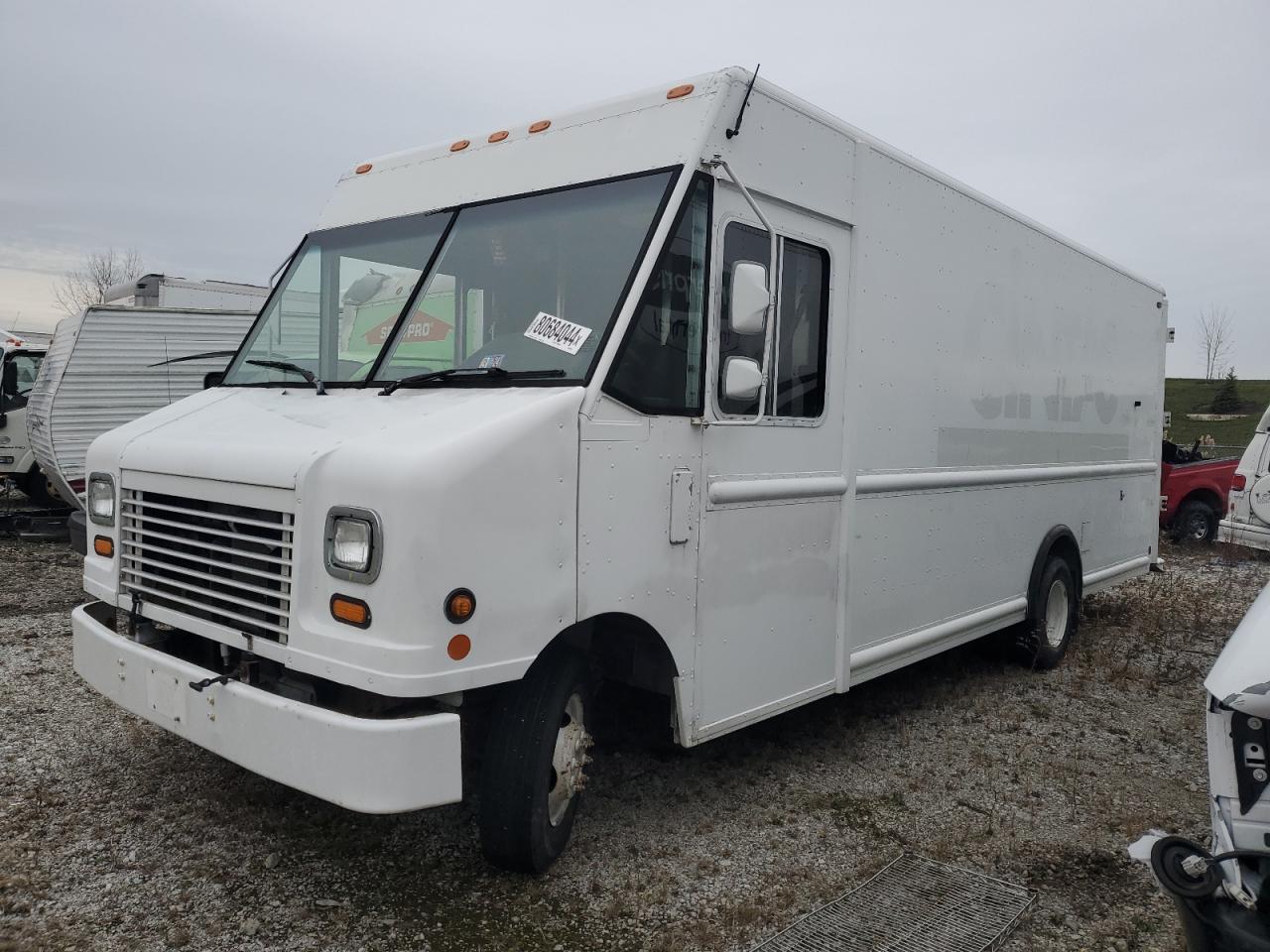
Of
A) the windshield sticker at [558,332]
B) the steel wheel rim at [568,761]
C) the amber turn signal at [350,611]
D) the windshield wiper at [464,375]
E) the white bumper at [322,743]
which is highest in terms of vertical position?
the windshield sticker at [558,332]

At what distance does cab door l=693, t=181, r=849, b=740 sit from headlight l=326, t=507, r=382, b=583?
57.8 inches

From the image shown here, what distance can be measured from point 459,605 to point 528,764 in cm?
74

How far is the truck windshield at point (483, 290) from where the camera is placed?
3949mm

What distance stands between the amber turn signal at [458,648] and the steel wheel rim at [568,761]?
66cm

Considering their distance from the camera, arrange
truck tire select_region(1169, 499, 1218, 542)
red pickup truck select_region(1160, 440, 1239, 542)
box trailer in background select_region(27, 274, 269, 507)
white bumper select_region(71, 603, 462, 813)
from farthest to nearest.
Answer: truck tire select_region(1169, 499, 1218, 542) < red pickup truck select_region(1160, 440, 1239, 542) < box trailer in background select_region(27, 274, 269, 507) < white bumper select_region(71, 603, 462, 813)

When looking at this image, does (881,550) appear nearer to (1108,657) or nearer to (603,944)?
(603,944)

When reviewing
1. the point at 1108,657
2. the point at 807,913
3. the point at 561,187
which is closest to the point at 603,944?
the point at 807,913

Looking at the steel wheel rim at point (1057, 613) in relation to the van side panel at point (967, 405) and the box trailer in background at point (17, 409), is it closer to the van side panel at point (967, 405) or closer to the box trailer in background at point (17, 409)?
the van side panel at point (967, 405)

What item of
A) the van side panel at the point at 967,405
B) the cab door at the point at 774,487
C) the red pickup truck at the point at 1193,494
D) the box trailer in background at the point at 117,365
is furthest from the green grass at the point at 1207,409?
the cab door at the point at 774,487

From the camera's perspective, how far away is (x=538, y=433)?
3.52 metres

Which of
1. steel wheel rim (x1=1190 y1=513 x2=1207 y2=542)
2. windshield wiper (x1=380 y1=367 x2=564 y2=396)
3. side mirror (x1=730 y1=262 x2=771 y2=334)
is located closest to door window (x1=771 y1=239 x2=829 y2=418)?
side mirror (x1=730 y1=262 x2=771 y2=334)

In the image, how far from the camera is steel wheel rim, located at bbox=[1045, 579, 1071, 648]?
24.5 feet

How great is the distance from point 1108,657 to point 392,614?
6.41m

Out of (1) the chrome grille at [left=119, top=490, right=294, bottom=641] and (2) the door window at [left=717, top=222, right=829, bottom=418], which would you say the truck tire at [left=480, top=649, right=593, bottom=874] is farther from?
(2) the door window at [left=717, top=222, right=829, bottom=418]
